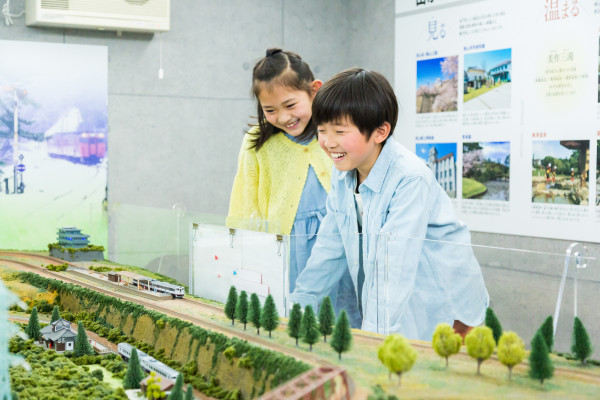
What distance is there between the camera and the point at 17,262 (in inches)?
163

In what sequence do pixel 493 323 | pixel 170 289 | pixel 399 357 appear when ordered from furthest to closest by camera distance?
pixel 170 289
pixel 493 323
pixel 399 357

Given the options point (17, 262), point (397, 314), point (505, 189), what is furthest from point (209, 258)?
point (505, 189)

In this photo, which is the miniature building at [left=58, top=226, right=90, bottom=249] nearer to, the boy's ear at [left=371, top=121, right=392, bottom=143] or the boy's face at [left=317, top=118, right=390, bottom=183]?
the boy's face at [left=317, top=118, right=390, bottom=183]

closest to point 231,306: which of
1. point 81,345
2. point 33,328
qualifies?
point 81,345

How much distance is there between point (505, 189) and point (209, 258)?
114 inches

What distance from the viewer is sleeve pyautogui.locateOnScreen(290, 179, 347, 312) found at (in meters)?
2.37

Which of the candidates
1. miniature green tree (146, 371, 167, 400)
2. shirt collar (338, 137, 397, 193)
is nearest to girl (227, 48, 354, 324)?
shirt collar (338, 137, 397, 193)

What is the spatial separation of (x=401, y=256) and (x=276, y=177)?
1205 mm

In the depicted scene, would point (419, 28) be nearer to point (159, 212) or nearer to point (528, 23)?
point (528, 23)

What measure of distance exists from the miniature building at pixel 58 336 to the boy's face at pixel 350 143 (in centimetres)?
112

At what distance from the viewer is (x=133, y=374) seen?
6.91ft

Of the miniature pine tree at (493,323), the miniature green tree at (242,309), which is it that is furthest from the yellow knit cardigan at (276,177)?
the miniature pine tree at (493,323)

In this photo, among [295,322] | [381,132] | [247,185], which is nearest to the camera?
[295,322]

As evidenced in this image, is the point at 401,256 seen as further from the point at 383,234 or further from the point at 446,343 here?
the point at 446,343
